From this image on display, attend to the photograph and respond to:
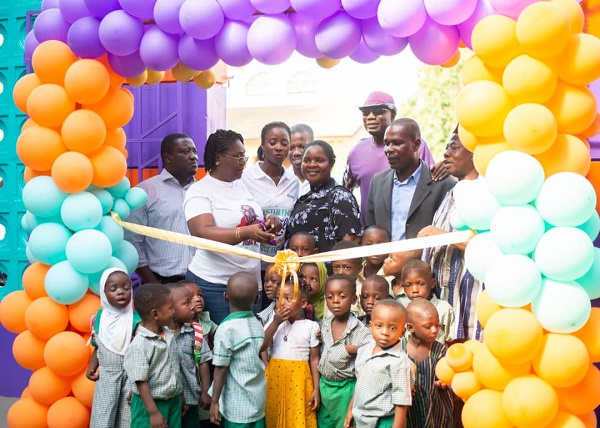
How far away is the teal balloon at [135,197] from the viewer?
5.66 metres

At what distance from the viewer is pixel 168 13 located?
4738 millimetres

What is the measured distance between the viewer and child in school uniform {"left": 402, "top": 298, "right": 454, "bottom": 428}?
4344 mm

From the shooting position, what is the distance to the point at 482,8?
166 inches

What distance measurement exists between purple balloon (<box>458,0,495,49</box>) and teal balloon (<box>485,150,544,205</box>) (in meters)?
0.83

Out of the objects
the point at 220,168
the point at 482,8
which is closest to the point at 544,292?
the point at 482,8

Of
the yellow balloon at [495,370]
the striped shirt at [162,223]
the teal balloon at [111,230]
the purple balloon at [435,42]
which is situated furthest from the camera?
the striped shirt at [162,223]

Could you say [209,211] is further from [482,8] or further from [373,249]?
[482,8]

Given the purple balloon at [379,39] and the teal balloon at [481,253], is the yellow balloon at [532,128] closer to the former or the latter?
the teal balloon at [481,253]

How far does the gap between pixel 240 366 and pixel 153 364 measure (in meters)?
0.52

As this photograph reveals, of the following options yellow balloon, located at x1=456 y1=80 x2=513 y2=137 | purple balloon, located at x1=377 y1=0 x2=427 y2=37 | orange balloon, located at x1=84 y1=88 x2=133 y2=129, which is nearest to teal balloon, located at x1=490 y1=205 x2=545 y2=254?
yellow balloon, located at x1=456 y1=80 x2=513 y2=137

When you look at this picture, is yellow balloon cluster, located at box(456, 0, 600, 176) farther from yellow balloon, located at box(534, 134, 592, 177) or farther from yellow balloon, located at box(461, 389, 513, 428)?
yellow balloon, located at box(461, 389, 513, 428)

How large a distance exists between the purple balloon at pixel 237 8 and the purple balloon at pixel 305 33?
25cm

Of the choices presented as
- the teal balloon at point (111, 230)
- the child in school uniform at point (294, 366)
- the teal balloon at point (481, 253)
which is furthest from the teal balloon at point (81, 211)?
the teal balloon at point (481, 253)

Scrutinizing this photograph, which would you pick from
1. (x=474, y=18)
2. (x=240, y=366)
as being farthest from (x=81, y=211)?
(x=474, y=18)
